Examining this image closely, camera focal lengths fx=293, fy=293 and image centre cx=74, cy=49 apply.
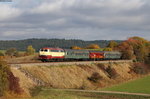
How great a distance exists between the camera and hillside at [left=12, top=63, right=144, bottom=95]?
48250 millimetres

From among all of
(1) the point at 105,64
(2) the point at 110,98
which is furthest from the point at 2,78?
(1) the point at 105,64

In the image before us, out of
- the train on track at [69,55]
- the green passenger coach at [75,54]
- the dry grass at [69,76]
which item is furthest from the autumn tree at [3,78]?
the green passenger coach at [75,54]

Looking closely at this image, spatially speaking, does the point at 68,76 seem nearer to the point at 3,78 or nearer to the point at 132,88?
the point at 132,88

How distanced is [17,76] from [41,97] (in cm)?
908

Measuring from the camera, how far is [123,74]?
267 ft

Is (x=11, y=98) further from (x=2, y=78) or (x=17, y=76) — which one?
(x=17, y=76)

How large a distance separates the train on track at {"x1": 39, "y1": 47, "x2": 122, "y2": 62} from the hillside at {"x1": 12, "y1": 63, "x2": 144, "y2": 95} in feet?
16.5

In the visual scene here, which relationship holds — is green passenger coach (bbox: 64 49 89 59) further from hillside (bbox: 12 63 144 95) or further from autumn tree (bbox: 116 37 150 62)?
autumn tree (bbox: 116 37 150 62)

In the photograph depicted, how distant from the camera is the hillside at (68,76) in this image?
48.2m

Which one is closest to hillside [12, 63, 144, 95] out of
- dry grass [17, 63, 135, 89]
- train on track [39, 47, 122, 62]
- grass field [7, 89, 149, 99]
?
dry grass [17, 63, 135, 89]

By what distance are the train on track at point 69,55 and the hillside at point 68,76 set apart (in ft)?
16.5

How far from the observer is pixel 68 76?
57.8m

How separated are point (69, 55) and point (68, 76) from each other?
1660 cm

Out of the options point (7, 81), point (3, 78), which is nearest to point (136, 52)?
point (7, 81)
